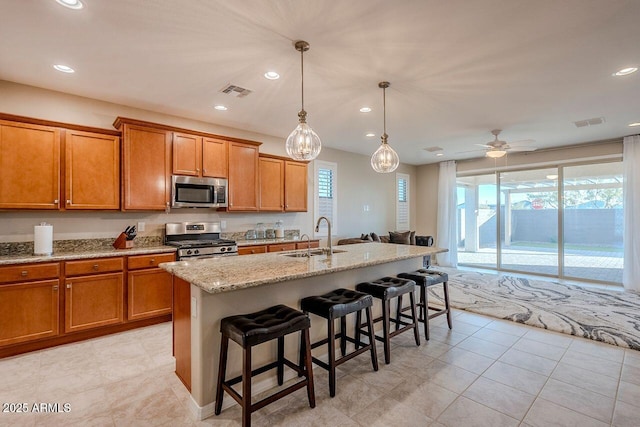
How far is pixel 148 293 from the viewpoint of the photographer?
357 centimetres

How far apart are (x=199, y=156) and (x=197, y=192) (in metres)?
0.51

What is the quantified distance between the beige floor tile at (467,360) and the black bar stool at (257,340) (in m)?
1.43

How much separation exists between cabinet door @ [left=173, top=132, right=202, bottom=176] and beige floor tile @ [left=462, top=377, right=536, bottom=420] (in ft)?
12.9

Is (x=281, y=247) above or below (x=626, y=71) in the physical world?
below

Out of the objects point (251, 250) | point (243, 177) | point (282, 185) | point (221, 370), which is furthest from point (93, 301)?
point (282, 185)

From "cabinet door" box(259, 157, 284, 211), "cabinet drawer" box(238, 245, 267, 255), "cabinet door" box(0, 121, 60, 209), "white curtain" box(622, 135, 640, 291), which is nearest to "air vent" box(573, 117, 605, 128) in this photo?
"white curtain" box(622, 135, 640, 291)

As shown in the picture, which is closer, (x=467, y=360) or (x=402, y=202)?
(x=467, y=360)

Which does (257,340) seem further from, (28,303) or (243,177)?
(243,177)

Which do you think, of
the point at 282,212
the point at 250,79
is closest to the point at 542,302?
the point at 282,212

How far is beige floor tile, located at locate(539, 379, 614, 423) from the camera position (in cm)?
205

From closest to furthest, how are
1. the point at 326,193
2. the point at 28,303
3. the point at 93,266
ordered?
the point at 28,303 < the point at 93,266 < the point at 326,193

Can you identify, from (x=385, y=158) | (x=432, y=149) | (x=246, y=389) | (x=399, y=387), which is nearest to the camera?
(x=246, y=389)

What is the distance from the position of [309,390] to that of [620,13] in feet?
11.1

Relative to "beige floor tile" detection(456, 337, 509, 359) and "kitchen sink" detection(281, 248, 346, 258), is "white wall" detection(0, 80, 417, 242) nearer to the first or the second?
"kitchen sink" detection(281, 248, 346, 258)
